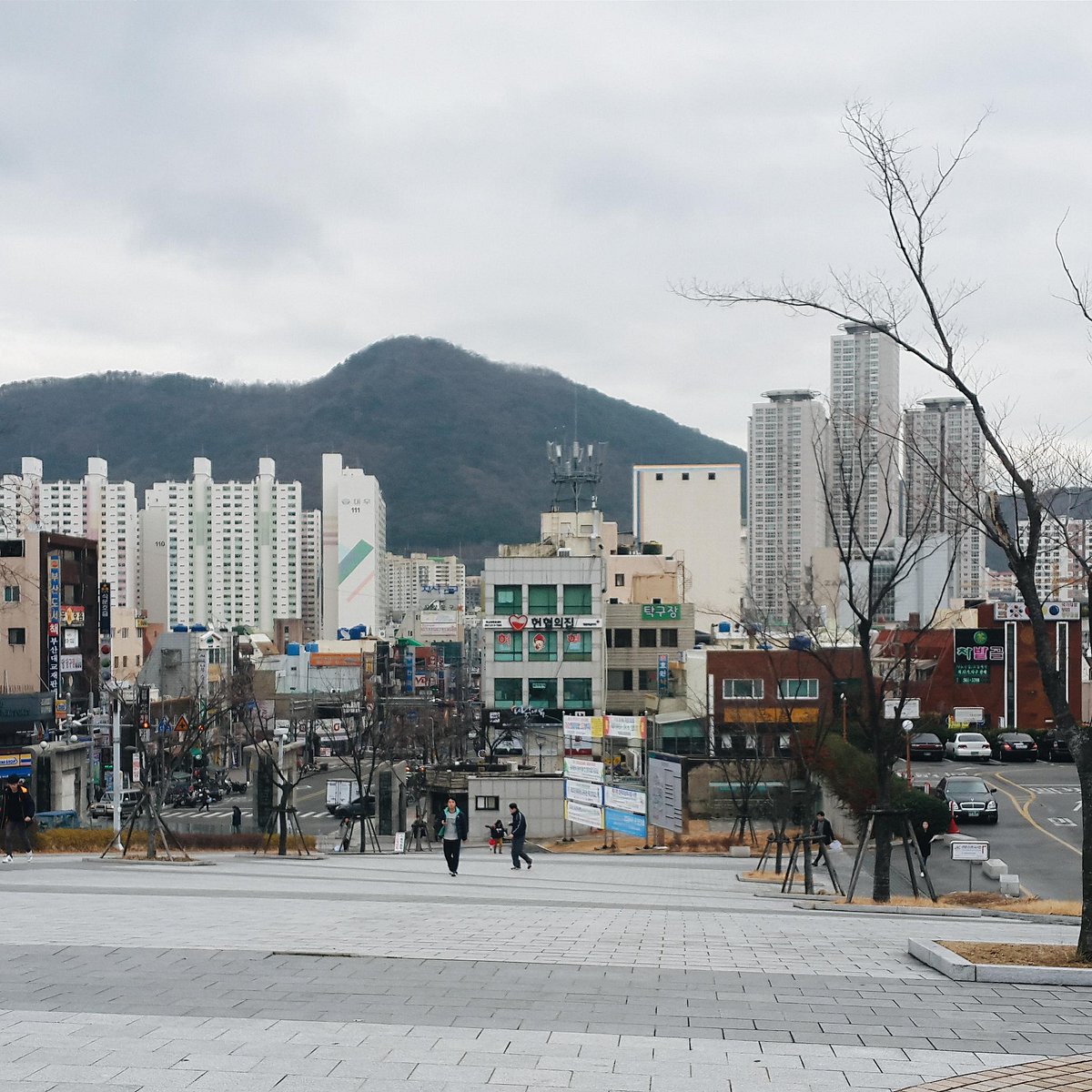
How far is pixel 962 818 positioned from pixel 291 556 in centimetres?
16871

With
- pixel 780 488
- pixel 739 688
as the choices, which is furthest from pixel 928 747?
pixel 780 488

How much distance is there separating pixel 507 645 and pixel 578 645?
3551mm

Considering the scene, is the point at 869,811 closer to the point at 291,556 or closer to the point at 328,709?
the point at 328,709

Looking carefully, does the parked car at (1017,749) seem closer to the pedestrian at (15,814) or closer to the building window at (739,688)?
the building window at (739,688)

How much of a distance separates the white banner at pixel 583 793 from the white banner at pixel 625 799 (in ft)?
0.95

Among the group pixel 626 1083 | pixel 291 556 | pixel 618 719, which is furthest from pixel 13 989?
pixel 291 556

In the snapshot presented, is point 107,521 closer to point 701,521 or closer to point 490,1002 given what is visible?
point 701,521

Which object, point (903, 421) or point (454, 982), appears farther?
point (903, 421)

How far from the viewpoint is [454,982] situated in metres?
8.14

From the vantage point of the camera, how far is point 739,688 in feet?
178

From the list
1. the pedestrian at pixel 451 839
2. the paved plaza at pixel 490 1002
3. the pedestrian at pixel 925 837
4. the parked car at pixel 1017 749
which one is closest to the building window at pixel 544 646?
the parked car at pixel 1017 749

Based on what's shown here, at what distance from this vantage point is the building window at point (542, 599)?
6028cm

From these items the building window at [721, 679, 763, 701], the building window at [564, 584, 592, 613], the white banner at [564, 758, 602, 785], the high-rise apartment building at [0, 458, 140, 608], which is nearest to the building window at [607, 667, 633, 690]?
the building window at [564, 584, 592, 613]

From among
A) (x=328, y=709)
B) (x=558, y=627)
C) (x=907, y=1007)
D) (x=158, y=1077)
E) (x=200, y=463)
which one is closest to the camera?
(x=158, y=1077)
